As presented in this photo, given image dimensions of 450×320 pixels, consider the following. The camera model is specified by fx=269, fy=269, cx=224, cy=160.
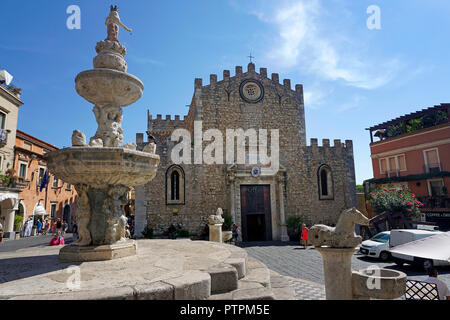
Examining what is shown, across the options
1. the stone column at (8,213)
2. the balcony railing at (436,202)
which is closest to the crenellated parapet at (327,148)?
the balcony railing at (436,202)

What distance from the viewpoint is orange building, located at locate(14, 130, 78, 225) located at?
2077cm

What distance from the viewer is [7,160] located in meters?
19.4

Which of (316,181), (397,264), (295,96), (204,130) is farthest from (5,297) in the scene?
(295,96)

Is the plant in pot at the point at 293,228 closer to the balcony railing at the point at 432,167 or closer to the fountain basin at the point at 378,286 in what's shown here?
the balcony railing at the point at 432,167

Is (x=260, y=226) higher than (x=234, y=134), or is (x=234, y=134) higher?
(x=234, y=134)

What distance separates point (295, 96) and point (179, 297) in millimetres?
18921

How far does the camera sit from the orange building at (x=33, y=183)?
20.8m

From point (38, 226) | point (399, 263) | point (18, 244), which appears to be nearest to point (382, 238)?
point (399, 263)

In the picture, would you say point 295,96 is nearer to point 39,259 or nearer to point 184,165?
point 184,165

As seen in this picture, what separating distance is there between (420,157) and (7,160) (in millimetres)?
32356

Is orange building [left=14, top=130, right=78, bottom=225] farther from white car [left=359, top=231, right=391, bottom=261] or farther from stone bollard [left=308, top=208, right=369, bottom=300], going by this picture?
stone bollard [left=308, top=208, right=369, bottom=300]

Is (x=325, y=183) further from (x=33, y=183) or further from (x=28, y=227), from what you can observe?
(x=33, y=183)

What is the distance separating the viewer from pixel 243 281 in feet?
13.7

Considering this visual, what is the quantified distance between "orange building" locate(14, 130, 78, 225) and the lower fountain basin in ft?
60.2
